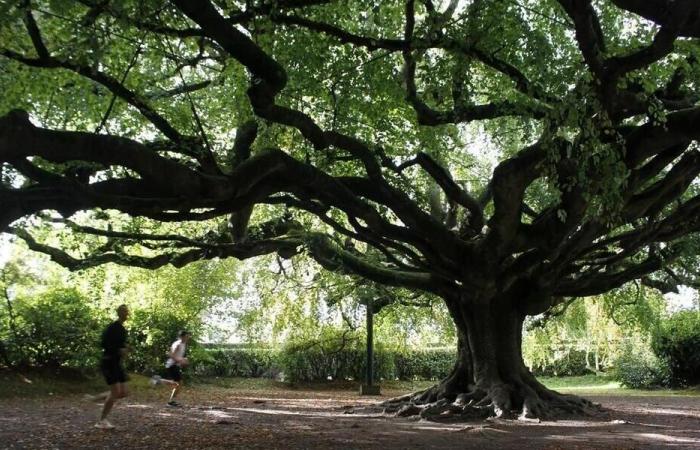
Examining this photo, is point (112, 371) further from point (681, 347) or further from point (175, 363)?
point (681, 347)

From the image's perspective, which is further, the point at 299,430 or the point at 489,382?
the point at 489,382

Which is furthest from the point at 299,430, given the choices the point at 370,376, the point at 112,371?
the point at 370,376

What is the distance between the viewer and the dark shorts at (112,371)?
28.5 feet

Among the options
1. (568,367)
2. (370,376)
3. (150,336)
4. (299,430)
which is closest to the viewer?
(299,430)

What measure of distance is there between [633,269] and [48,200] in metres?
10.7

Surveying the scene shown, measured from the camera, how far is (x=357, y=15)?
9.52 meters

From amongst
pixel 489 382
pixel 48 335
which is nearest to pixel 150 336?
pixel 48 335

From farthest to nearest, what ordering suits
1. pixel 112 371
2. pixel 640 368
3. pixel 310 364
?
pixel 310 364 → pixel 640 368 → pixel 112 371

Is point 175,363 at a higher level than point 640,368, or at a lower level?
lower

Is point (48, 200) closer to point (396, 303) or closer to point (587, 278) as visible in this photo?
point (587, 278)

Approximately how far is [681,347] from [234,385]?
52.5ft

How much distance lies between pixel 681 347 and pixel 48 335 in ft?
66.3

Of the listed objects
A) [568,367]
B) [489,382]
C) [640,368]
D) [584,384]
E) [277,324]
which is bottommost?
[489,382]

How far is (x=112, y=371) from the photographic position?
342 inches
